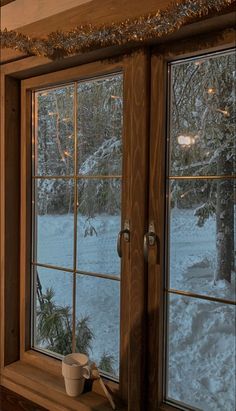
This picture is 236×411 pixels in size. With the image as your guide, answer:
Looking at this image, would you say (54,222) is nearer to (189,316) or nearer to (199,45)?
(189,316)

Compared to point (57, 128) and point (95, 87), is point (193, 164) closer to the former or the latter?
point (95, 87)

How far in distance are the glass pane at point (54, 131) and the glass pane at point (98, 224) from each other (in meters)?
0.17

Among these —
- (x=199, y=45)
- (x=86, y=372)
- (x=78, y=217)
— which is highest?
(x=199, y=45)

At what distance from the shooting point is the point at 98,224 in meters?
1.59

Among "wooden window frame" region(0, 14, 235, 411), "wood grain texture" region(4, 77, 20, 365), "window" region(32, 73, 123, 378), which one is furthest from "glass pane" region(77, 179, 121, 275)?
"wood grain texture" region(4, 77, 20, 365)

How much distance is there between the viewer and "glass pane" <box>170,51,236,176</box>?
1.25 metres

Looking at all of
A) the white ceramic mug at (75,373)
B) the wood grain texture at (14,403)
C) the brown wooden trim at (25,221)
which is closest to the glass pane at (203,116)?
the brown wooden trim at (25,221)

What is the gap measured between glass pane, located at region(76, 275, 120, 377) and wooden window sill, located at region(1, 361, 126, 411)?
14cm

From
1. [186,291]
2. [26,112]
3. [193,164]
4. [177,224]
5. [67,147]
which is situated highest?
[26,112]

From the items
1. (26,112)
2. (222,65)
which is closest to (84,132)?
(26,112)

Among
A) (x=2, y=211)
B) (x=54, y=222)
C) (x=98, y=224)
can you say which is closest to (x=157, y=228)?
(x=98, y=224)

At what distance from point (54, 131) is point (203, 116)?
751mm

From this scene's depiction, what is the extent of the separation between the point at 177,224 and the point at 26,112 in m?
0.97

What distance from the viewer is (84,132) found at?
163 cm
